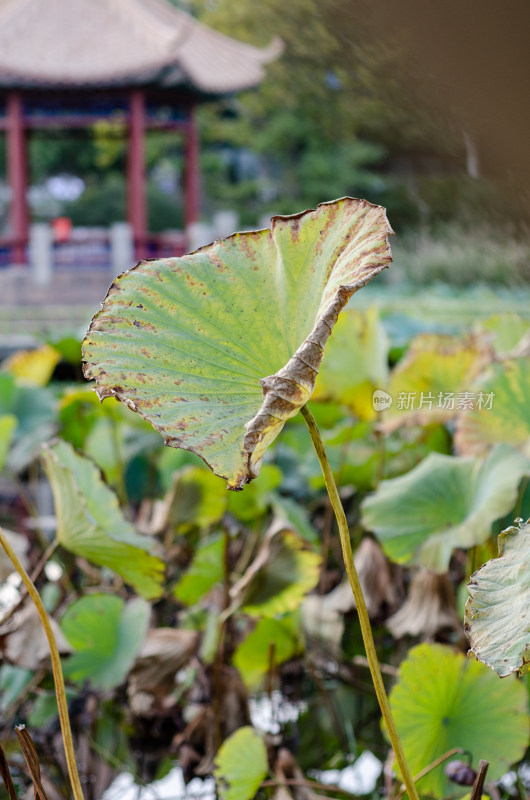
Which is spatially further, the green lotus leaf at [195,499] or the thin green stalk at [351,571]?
the green lotus leaf at [195,499]

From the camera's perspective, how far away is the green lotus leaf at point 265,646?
88 cm

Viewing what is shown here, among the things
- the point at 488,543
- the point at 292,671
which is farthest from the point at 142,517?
the point at 488,543

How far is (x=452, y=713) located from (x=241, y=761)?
0.15 meters

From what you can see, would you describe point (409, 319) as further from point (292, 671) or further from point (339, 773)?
point (339, 773)

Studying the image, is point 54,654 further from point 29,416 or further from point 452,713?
point 29,416

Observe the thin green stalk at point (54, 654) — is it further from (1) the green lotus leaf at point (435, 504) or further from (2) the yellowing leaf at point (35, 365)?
(2) the yellowing leaf at point (35, 365)

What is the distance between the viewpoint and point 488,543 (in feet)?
2.44

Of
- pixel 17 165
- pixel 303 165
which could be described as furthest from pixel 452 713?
pixel 303 165

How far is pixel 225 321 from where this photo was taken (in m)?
0.43

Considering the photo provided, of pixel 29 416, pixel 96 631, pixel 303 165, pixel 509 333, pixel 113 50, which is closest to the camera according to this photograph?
pixel 96 631

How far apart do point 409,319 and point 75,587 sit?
3.27 ft

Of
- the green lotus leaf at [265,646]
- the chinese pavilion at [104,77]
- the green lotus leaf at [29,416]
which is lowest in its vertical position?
the chinese pavilion at [104,77]

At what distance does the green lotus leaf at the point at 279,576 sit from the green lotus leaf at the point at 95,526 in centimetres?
10

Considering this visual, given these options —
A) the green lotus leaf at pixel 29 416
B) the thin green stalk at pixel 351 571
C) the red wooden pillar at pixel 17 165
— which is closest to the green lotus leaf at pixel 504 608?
the thin green stalk at pixel 351 571
